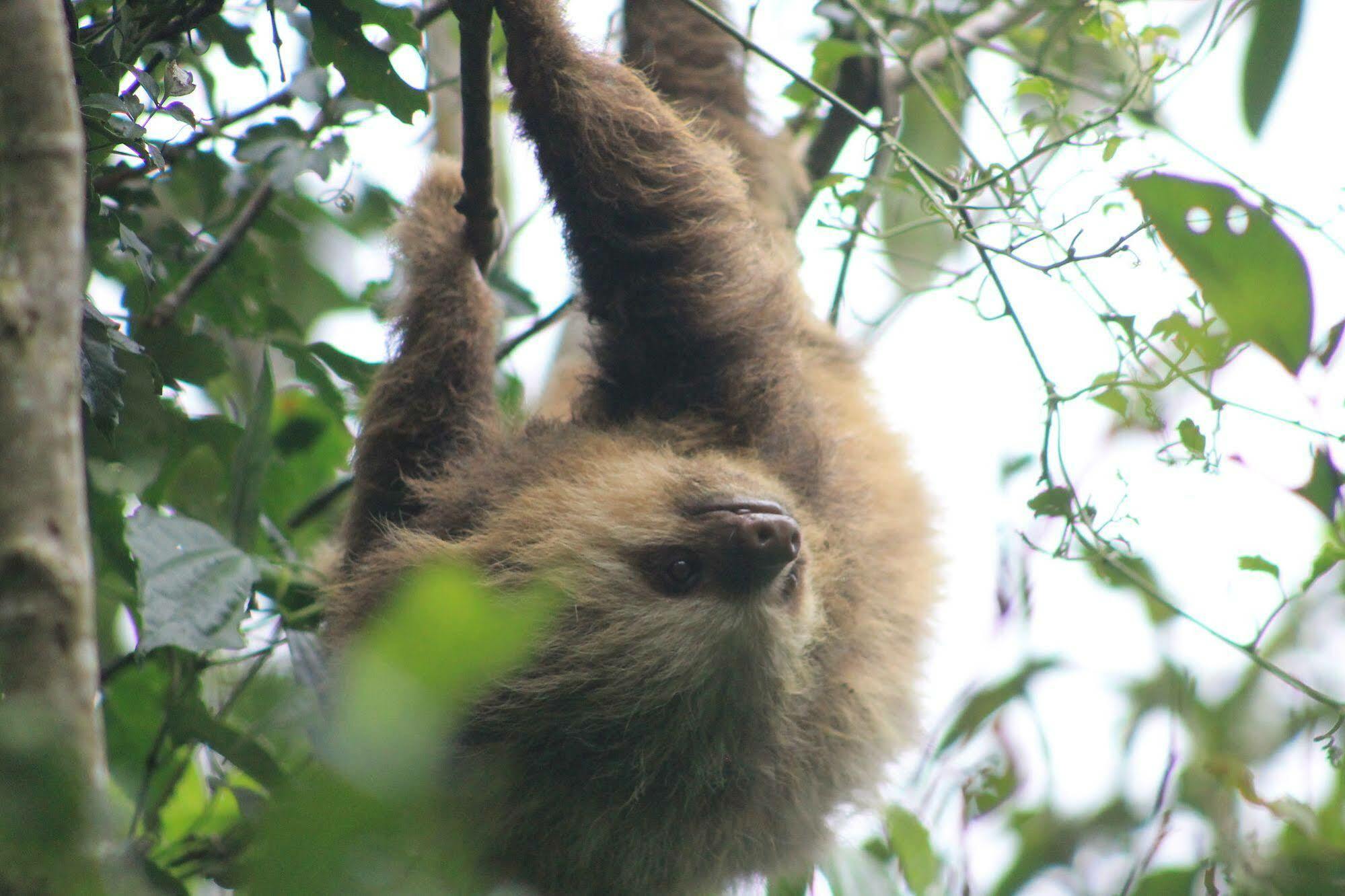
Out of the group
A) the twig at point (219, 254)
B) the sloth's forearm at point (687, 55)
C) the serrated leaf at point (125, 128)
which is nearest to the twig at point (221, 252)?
the twig at point (219, 254)

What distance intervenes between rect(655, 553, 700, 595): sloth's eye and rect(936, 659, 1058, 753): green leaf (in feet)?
3.21

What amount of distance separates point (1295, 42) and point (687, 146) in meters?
1.75

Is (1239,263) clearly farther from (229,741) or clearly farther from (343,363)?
(229,741)

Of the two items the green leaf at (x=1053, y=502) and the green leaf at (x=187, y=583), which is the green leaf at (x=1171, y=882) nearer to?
the green leaf at (x=1053, y=502)

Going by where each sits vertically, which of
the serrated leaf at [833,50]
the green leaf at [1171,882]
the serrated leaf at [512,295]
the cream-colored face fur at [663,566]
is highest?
the serrated leaf at [833,50]

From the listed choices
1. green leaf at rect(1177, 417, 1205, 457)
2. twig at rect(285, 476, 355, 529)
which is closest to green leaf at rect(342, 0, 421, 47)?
twig at rect(285, 476, 355, 529)

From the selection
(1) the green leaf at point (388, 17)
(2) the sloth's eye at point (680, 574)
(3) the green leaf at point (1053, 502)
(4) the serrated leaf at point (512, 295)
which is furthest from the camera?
(4) the serrated leaf at point (512, 295)

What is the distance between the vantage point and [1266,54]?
2.65 meters

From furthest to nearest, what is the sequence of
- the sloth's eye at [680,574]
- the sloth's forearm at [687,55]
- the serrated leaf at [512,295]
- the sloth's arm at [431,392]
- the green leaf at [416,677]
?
the sloth's forearm at [687,55]
the serrated leaf at [512,295]
the sloth's arm at [431,392]
the sloth's eye at [680,574]
the green leaf at [416,677]

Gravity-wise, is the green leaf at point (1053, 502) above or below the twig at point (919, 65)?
below

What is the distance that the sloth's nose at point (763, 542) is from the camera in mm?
3275

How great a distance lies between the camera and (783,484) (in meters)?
3.70

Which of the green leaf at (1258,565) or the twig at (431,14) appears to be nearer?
the green leaf at (1258,565)

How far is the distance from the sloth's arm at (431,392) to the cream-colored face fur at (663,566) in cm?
50
